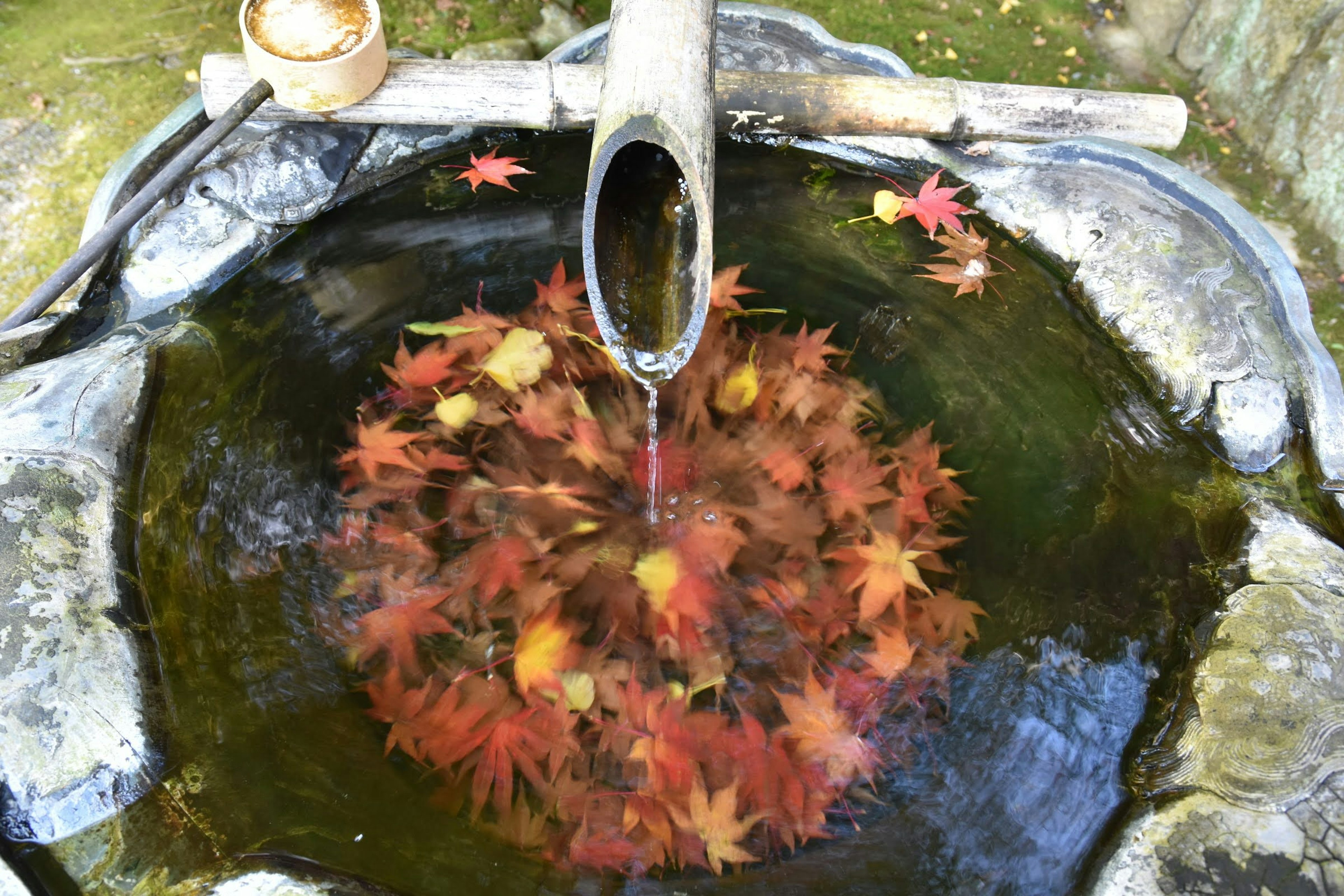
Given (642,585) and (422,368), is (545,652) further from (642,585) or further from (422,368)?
(422,368)

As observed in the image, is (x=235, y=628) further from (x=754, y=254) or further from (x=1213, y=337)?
(x=1213, y=337)

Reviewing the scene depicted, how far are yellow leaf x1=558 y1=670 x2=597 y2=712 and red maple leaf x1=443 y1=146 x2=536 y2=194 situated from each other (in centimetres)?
173

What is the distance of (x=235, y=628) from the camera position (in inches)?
85.4

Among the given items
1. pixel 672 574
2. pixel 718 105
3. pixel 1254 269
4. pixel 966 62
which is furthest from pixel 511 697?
pixel 966 62

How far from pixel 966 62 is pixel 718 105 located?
82.6 inches

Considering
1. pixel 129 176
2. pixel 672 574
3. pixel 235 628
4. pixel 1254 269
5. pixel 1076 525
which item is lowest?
pixel 235 628

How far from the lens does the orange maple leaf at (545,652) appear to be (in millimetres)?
2209

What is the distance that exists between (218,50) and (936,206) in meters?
3.49

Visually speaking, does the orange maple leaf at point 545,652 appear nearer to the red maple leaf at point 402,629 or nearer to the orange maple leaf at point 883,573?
the red maple leaf at point 402,629

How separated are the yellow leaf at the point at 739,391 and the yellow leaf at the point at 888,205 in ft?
2.39

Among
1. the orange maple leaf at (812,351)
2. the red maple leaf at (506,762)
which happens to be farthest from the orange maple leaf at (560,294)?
the red maple leaf at (506,762)

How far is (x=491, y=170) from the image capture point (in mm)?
2936

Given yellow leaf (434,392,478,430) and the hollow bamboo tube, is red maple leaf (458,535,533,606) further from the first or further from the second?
the hollow bamboo tube

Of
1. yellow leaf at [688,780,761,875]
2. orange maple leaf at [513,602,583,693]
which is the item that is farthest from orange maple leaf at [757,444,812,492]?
yellow leaf at [688,780,761,875]
